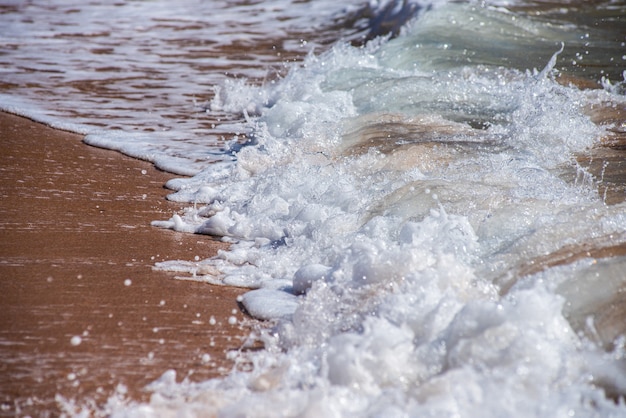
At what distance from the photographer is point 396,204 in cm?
363

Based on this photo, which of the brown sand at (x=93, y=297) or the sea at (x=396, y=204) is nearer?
the sea at (x=396, y=204)

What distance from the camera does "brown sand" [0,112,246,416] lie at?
2.30 meters

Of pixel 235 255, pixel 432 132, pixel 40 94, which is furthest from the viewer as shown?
pixel 40 94

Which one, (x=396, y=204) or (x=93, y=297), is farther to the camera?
(x=396, y=204)

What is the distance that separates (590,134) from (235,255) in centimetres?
261

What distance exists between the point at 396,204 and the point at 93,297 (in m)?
1.47

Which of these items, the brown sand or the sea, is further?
the brown sand

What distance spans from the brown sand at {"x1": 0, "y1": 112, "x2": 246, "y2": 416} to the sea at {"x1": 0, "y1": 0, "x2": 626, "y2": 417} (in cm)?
11

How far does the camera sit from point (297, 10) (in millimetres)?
13406

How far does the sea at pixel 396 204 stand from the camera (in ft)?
7.04

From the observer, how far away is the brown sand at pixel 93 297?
230 centimetres

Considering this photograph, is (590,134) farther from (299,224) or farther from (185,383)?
(185,383)

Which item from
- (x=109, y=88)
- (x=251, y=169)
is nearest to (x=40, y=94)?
(x=109, y=88)

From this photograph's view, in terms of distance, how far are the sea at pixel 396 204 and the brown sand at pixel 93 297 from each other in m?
0.11
